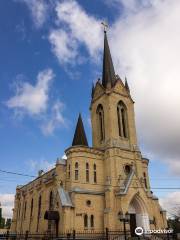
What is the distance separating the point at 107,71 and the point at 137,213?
24.4m

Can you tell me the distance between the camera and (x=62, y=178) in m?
37.1

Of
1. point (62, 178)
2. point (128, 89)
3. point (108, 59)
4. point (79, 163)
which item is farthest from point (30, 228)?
point (108, 59)

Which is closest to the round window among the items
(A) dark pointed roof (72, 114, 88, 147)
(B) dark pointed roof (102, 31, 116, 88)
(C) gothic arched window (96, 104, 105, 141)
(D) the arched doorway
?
(D) the arched doorway

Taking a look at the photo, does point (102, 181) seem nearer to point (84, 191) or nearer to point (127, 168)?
point (84, 191)

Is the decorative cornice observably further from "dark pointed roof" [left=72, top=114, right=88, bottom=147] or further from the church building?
"dark pointed roof" [left=72, top=114, right=88, bottom=147]

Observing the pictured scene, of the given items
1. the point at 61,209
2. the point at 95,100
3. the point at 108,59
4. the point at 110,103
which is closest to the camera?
the point at 61,209

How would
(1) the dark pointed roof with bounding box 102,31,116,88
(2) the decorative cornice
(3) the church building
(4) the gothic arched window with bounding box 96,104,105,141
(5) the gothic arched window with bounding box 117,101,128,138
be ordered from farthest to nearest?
1. (1) the dark pointed roof with bounding box 102,31,116,88
2. (4) the gothic arched window with bounding box 96,104,105,141
3. (5) the gothic arched window with bounding box 117,101,128,138
4. (2) the decorative cornice
5. (3) the church building

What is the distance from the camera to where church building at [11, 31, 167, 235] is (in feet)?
109

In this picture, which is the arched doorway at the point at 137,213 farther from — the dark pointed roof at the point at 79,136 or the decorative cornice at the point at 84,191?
the dark pointed roof at the point at 79,136

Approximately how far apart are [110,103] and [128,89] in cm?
666

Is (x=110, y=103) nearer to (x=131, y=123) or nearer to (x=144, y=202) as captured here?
(x=131, y=123)

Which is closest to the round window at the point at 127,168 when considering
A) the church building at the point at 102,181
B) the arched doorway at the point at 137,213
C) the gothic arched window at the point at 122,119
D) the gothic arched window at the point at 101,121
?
the church building at the point at 102,181

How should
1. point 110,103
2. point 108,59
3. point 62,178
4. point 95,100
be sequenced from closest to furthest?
point 62,178 < point 110,103 < point 95,100 < point 108,59

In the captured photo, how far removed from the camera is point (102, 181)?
123 feet
